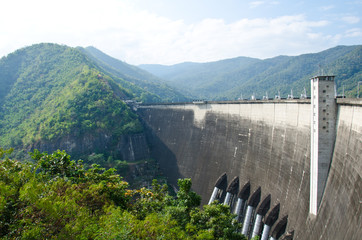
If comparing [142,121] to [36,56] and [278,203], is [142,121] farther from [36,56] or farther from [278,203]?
[36,56]

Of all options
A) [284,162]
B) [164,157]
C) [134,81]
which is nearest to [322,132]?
[284,162]

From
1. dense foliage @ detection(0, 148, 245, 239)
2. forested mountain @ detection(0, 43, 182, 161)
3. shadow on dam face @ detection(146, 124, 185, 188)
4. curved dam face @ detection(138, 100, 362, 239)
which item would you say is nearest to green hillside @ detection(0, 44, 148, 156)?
forested mountain @ detection(0, 43, 182, 161)

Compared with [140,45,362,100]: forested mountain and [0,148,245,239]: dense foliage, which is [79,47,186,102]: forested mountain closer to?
[140,45,362,100]: forested mountain

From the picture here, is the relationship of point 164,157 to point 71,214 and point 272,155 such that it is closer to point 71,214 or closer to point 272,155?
point 272,155

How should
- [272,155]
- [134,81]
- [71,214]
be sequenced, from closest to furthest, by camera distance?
[71,214], [272,155], [134,81]

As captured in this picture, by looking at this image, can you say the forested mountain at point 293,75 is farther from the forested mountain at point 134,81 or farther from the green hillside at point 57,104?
the green hillside at point 57,104

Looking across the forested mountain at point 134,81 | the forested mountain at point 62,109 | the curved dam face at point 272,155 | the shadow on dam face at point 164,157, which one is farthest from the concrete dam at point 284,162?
the forested mountain at point 134,81

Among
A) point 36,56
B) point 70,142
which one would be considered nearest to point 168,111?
point 70,142
